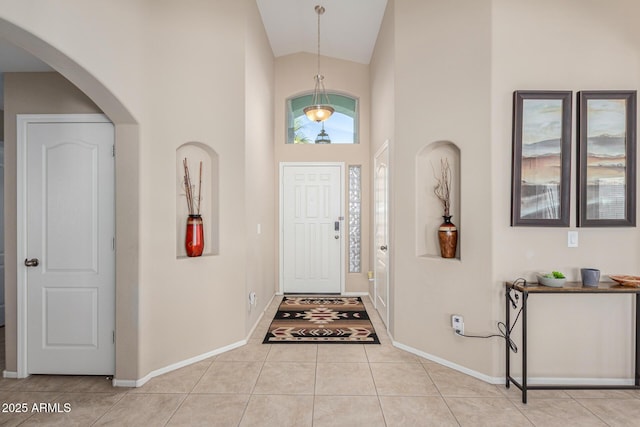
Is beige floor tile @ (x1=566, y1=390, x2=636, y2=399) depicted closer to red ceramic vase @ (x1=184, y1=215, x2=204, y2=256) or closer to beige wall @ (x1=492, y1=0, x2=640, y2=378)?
beige wall @ (x1=492, y1=0, x2=640, y2=378)

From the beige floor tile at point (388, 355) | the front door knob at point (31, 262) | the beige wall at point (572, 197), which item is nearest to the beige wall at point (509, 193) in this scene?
the beige wall at point (572, 197)

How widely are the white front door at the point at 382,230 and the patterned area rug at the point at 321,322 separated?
310 mm

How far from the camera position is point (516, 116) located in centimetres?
258

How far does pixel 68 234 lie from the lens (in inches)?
106

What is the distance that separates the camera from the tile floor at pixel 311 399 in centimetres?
216

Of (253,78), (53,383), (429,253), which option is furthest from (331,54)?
(53,383)

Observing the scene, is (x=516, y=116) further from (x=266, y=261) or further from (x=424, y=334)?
(x=266, y=261)

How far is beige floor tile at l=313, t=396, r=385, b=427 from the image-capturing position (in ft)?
6.95

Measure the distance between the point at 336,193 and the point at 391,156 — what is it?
6.04 feet

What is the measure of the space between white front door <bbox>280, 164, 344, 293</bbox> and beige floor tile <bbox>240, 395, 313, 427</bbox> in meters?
2.86

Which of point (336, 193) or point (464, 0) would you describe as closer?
point (464, 0)

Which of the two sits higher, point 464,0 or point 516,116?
point 464,0

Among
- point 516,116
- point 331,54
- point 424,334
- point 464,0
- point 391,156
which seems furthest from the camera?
point 331,54

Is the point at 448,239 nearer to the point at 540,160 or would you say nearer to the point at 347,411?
the point at 540,160
